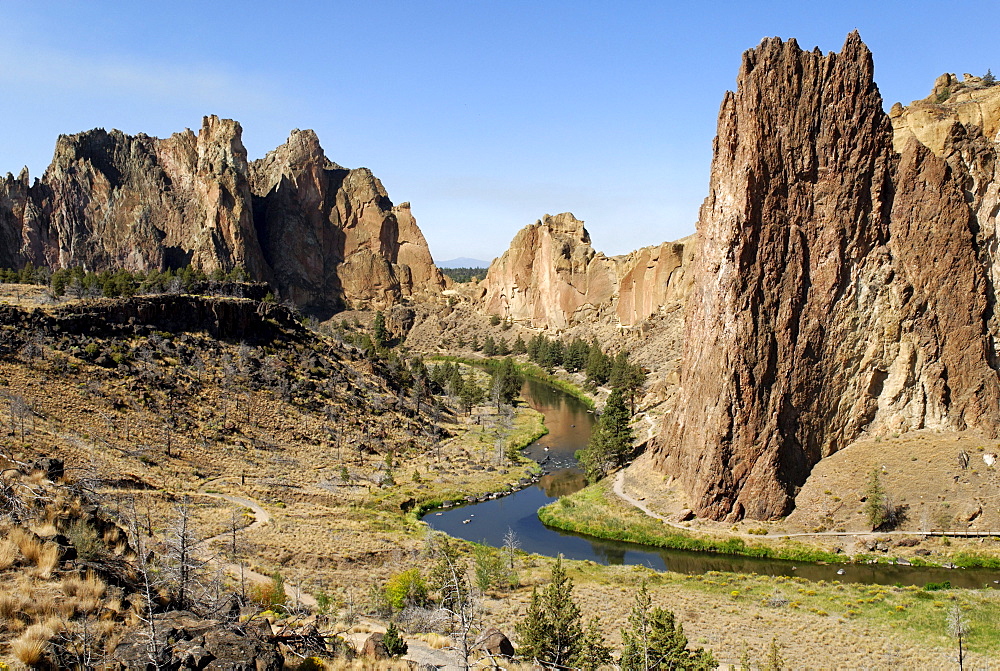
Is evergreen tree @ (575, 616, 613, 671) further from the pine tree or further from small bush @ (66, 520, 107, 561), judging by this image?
small bush @ (66, 520, 107, 561)

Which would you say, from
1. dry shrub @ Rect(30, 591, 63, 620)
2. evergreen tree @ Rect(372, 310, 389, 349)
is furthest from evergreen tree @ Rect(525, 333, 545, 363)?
dry shrub @ Rect(30, 591, 63, 620)

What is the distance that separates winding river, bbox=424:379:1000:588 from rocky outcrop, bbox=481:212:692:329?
2508 inches

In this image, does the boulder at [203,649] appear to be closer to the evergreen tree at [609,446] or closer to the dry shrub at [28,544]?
the dry shrub at [28,544]

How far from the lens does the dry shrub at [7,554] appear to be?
14336 millimetres

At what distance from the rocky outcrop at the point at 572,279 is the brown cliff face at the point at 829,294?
7182 centimetres

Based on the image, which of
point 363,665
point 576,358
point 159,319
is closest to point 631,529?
point 363,665

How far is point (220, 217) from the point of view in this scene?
158875 mm

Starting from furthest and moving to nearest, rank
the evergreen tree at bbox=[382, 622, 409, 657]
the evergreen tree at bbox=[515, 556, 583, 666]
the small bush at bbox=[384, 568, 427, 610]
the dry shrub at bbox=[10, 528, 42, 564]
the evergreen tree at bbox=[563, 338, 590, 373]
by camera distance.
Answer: the evergreen tree at bbox=[563, 338, 590, 373] < the small bush at bbox=[384, 568, 427, 610] < the evergreen tree at bbox=[515, 556, 583, 666] < the evergreen tree at bbox=[382, 622, 409, 657] < the dry shrub at bbox=[10, 528, 42, 564]

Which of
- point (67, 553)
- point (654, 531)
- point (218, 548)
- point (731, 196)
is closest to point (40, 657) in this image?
point (67, 553)

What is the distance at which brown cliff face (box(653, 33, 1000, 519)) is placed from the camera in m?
48.8

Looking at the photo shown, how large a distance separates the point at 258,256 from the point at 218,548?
14359 cm

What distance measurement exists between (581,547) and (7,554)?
38747 mm

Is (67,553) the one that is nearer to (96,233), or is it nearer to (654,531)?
(654,531)

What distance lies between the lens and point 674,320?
396 ft
